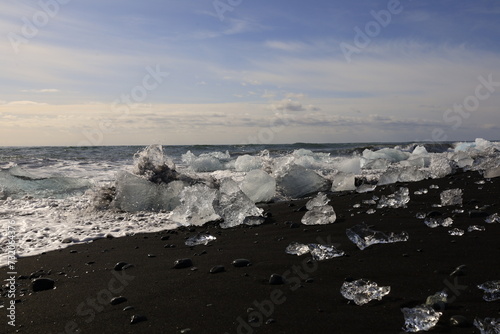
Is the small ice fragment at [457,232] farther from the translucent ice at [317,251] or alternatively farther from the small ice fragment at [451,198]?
the small ice fragment at [451,198]

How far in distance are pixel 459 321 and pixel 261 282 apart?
1.13 metres

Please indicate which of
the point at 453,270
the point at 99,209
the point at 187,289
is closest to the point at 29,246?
the point at 99,209

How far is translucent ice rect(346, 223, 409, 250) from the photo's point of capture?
9.86ft

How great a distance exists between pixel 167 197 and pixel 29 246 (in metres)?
2.21

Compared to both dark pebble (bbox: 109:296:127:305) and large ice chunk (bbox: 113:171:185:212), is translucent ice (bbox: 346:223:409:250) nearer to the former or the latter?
dark pebble (bbox: 109:296:127:305)

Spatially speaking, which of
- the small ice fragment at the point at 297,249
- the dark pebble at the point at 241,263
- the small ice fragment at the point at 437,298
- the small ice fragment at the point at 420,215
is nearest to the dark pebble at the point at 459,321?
the small ice fragment at the point at 437,298

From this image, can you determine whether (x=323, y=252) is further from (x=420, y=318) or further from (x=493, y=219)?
(x=493, y=219)

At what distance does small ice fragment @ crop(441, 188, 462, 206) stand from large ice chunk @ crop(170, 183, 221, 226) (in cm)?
256

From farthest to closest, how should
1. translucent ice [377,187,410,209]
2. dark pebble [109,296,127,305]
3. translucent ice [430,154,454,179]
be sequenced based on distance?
translucent ice [430,154,454,179] → translucent ice [377,187,410,209] → dark pebble [109,296,127,305]

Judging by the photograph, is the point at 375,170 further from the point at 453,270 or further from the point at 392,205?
the point at 453,270

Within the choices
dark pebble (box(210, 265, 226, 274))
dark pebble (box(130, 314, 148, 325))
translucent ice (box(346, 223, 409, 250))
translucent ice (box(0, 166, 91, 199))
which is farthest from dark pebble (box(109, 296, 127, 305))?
translucent ice (box(0, 166, 91, 199))

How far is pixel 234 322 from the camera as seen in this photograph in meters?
1.98

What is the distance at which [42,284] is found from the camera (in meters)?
2.93

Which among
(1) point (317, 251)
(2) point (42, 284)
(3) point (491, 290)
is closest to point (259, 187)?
(1) point (317, 251)
